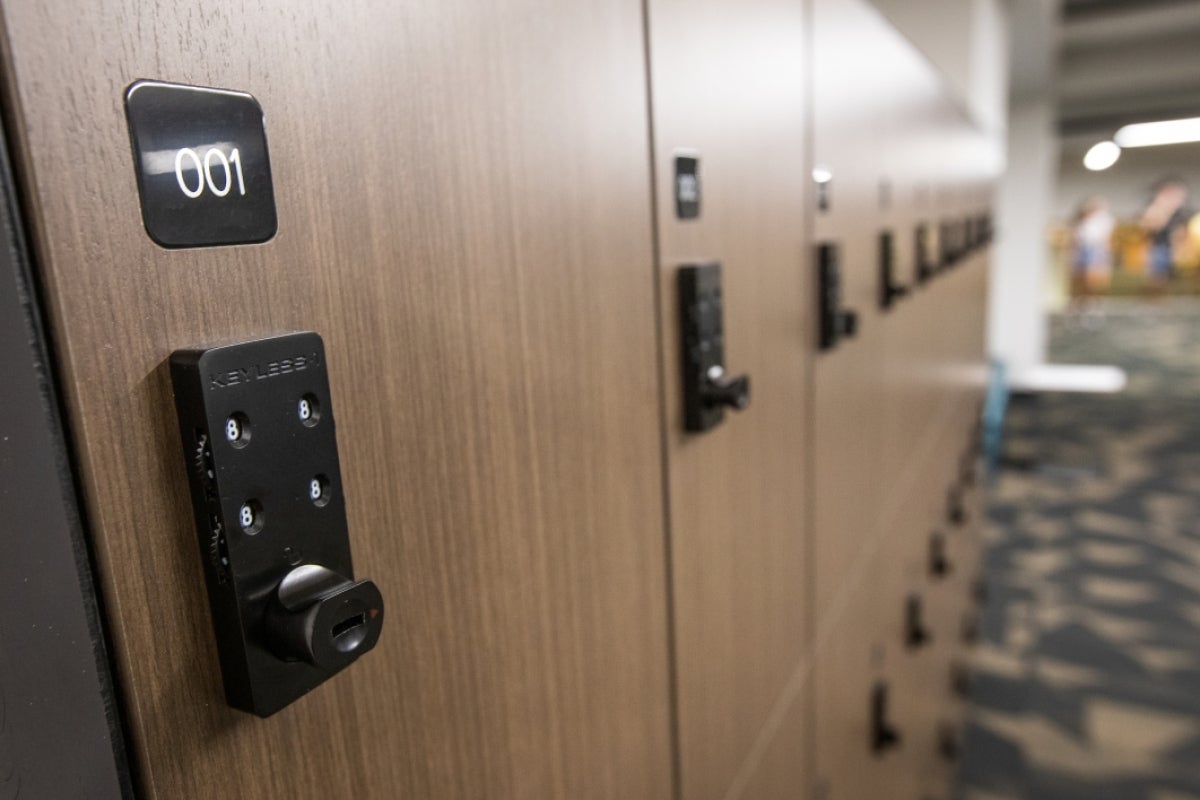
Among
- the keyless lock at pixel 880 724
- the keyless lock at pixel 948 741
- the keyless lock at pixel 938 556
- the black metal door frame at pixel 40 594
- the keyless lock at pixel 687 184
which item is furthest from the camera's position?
the keyless lock at pixel 948 741

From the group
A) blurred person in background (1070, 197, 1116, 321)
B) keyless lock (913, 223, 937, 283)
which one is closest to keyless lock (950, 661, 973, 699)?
keyless lock (913, 223, 937, 283)

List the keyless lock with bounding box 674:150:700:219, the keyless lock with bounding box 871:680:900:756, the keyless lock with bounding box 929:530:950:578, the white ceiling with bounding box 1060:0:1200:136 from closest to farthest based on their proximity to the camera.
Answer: the keyless lock with bounding box 674:150:700:219, the keyless lock with bounding box 871:680:900:756, the keyless lock with bounding box 929:530:950:578, the white ceiling with bounding box 1060:0:1200:136

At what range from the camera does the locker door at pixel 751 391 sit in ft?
2.10

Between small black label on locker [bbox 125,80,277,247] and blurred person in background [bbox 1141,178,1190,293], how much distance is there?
15.9m

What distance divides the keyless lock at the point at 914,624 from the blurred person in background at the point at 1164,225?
46.9 feet

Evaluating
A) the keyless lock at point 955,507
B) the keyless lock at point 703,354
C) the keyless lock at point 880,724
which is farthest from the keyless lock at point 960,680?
the keyless lock at point 703,354

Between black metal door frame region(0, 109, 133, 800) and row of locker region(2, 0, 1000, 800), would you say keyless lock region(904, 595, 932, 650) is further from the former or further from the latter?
black metal door frame region(0, 109, 133, 800)

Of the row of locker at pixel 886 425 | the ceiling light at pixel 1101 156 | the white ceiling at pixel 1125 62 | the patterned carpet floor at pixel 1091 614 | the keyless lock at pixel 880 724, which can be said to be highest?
the white ceiling at pixel 1125 62

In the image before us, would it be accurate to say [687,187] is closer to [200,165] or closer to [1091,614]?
[200,165]

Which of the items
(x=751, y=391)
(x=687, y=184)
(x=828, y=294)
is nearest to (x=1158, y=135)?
(x=828, y=294)

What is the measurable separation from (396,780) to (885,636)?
4.28 ft

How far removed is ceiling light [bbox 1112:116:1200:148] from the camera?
10.6 metres

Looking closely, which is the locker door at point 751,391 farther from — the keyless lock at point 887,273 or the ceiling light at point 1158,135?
the ceiling light at point 1158,135

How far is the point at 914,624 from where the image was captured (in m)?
1.77
